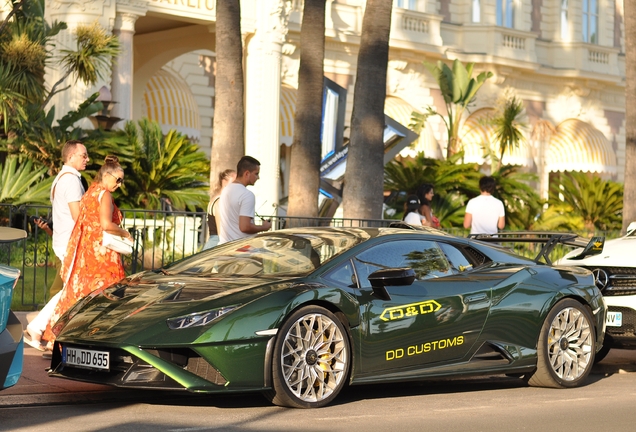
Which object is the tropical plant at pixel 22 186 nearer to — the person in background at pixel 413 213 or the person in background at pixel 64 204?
the person in background at pixel 413 213

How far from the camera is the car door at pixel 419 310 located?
27.8 ft

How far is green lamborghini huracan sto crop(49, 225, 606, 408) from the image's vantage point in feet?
25.2

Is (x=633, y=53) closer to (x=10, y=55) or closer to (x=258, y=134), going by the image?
(x=258, y=134)

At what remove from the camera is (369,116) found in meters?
15.9

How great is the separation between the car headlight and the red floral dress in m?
2.09

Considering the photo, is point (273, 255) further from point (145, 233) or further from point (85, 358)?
point (145, 233)

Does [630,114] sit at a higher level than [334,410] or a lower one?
higher

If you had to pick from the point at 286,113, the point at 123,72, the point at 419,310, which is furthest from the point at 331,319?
the point at 286,113

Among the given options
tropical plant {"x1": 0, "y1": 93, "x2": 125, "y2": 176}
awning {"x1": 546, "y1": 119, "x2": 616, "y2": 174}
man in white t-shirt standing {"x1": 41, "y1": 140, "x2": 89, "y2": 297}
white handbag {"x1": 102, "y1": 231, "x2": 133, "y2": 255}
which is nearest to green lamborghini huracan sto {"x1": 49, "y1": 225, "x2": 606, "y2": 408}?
white handbag {"x1": 102, "y1": 231, "x2": 133, "y2": 255}

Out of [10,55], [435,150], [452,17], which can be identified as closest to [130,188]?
[10,55]

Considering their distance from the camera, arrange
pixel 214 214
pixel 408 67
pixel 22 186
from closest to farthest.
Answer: pixel 214 214 < pixel 22 186 < pixel 408 67

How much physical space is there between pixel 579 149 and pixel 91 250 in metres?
37.3

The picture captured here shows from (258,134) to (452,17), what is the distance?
14750mm

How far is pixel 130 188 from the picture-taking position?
22.5 meters
